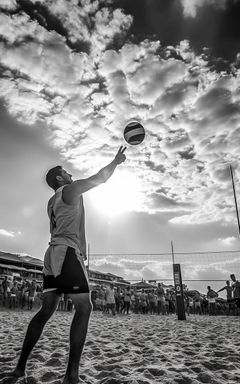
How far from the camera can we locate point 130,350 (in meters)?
3.28

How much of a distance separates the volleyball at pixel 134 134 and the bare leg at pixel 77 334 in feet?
5.49

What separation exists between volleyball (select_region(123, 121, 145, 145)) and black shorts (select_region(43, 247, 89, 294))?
1.41 meters

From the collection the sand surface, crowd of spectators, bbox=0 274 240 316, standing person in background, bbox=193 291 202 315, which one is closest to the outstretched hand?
the sand surface

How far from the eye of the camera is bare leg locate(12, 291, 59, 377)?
2.10 m

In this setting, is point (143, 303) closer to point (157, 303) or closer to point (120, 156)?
point (157, 303)

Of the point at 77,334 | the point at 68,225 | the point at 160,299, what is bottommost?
the point at 160,299

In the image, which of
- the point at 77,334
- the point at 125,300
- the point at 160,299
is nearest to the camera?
the point at 77,334

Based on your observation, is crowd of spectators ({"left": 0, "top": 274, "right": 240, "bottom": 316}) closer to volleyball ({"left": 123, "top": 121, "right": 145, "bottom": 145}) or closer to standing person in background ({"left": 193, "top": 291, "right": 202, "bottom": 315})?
standing person in background ({"left": 193, "top": 291, "right": 202, "bottom": 315})

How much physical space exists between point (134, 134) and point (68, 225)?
1.31 meters

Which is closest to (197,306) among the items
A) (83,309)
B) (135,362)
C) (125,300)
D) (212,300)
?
(212,300)

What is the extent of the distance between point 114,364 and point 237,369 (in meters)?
1.08

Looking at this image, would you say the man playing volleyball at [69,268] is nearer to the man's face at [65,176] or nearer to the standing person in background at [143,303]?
the man's face at [65,176]

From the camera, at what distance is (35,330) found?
213cm

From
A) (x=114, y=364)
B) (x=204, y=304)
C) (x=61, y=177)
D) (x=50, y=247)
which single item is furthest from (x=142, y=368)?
(x=204, y=304)
